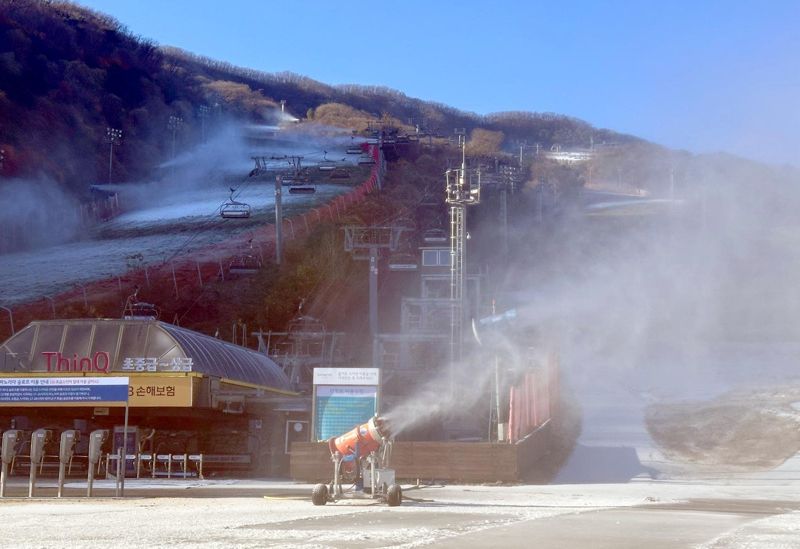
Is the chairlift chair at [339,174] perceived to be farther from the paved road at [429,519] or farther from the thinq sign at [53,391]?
the paved road at [429,519]

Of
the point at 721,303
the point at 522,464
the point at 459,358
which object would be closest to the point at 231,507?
the point at 522,464

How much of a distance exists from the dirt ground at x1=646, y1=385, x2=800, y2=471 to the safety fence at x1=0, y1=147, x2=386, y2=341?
41.8m

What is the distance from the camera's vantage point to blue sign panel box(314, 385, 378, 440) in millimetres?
35094

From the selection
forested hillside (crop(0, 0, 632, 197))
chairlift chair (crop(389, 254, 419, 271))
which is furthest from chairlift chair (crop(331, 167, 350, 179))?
chairlift chair (crop(389, 254, 419, 271))

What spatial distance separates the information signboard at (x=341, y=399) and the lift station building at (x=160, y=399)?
727 centimetres

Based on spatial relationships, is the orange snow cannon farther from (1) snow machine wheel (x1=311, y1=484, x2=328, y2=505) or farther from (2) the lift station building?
(2) the lift station building

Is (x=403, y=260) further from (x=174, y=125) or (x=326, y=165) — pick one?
(x=174, y=125)

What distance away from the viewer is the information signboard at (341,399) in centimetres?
3506

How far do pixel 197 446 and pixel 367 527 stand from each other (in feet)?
96.8

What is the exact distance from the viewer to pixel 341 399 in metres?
35.3

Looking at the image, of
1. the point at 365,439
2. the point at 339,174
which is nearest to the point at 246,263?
the point at 339,174

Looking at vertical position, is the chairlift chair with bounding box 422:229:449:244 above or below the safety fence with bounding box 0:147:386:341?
above

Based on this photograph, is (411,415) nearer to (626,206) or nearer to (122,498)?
(122,498)

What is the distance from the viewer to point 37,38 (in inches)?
6378
